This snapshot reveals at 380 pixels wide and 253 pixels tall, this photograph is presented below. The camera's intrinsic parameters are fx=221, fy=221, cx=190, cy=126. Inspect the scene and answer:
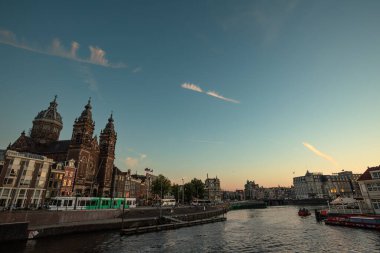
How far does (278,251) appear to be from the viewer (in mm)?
33062

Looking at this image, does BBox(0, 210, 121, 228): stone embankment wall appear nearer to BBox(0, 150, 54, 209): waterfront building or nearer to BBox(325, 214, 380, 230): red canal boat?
BBox(0, 150, 54, 209): waterfront building

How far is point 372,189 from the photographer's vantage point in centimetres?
5403

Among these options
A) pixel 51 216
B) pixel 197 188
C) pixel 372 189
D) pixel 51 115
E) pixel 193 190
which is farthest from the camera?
pixel 197 188

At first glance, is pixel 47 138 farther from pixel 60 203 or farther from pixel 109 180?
pixel 60 203

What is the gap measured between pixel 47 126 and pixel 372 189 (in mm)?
122958

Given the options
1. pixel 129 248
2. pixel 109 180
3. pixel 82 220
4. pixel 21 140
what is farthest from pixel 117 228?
pixel 21 140

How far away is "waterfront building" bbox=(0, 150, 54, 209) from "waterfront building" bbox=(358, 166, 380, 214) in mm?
87429

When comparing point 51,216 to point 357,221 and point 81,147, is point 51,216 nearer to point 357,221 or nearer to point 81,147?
point 81,147

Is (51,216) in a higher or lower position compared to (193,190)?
lower

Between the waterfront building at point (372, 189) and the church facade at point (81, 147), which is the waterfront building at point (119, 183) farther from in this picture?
the waterfront building at point (372, 189)

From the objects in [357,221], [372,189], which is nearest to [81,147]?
[357,221]

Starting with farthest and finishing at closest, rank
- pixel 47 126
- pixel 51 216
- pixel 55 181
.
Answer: pixel 47 126, pixel 55 181, pixel 51 216

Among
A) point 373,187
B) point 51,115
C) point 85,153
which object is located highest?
point 51,115

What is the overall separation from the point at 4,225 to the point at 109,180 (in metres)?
62.8
